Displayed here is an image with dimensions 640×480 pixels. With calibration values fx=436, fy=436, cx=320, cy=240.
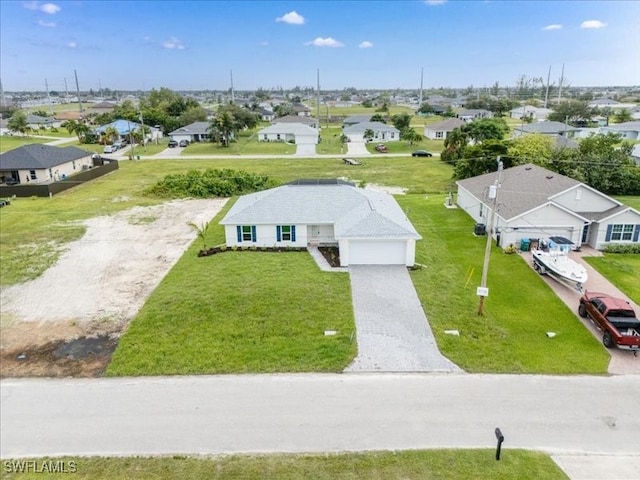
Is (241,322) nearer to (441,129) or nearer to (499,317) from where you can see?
(499,317)

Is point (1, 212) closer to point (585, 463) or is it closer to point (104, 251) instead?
point (104, 251)

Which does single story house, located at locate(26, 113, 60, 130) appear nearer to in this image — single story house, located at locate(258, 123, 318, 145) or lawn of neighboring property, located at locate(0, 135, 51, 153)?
lawn of neighboring property, located at locate(0, 135, 51, 153)

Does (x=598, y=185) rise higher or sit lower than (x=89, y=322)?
higher

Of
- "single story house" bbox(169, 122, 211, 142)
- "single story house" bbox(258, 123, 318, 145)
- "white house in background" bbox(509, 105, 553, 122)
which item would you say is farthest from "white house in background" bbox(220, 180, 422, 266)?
"white house in background" bbox(509, 105, 553, 122)

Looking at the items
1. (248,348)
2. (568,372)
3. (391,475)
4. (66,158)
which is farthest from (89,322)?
(66,158)

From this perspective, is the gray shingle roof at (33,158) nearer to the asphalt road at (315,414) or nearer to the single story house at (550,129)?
the asphalt road at (315,414)
